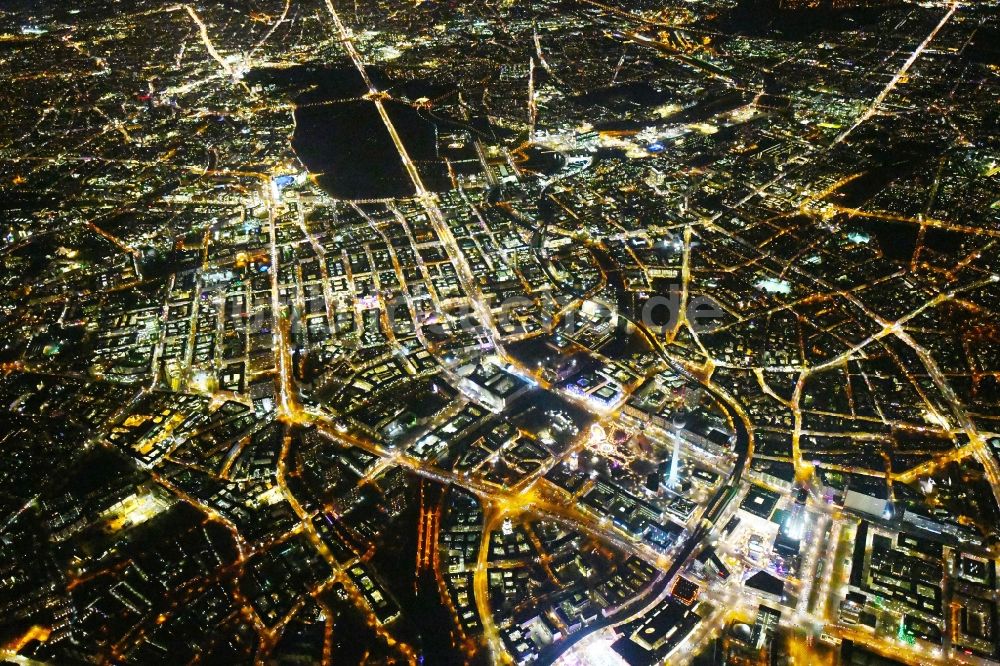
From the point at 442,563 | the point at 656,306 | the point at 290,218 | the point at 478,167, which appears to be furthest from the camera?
the point at 478,167

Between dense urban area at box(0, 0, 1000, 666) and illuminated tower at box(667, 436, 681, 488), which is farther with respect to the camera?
illuminated tower at box(667, 436, 681, 488)

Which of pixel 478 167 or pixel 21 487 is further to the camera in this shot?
pixel 478 167

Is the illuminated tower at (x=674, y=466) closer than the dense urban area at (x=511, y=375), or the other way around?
the dense urban area at (x=511, y=375)

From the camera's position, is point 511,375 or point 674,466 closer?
point 674,466

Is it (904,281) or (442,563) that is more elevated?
(904,281)

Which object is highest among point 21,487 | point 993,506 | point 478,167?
point 478,167

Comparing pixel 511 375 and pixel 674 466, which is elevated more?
pixel 511 375

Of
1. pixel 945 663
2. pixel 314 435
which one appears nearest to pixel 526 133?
pixel 314 435

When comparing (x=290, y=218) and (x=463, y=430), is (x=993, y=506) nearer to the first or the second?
(x=463, y=430)
